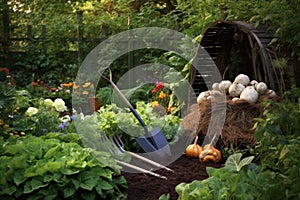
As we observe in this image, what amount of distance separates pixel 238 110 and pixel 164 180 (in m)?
1.10

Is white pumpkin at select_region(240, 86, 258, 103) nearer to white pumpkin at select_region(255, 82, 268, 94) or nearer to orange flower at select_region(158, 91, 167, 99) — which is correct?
white pumpkin at select_region(255, 82, 268, 94)

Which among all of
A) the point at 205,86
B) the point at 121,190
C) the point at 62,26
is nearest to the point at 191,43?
the point at 205,86

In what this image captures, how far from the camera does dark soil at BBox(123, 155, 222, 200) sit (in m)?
3.22

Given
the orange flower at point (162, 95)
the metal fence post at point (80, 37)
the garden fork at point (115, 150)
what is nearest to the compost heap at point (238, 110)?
the garden fork at point (115, 150)

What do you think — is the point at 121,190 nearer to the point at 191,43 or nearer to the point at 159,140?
the point at 159,140

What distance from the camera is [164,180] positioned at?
3.49 meters

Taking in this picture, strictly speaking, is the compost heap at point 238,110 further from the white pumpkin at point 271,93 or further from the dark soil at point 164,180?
the dark soil at point 164,180

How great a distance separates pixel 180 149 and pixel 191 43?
70.1 inches

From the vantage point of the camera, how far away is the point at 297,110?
7.65 feet

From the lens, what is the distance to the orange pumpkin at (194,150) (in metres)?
4.25

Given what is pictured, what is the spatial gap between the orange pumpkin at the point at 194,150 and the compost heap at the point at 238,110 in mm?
167

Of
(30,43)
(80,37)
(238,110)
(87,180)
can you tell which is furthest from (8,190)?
(30,43)

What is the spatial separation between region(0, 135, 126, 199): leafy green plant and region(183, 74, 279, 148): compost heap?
1.26 meters

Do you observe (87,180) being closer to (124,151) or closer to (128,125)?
(124,151)
